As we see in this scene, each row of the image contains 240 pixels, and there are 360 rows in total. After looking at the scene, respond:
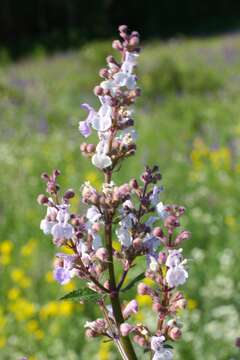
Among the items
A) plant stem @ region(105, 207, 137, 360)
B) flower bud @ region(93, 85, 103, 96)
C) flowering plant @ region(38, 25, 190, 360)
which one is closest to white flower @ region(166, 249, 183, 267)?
flowering plant @ region(38, 25, 190, 360)

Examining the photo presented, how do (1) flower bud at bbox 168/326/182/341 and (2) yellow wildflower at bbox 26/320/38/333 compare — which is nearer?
(1) flower bud at bbox 168/326/182/341

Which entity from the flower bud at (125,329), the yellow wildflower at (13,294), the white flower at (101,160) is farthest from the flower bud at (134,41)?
the yellow wildflower at (13,294)

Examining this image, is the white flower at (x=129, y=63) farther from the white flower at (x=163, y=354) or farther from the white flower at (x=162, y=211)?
the white flower at (x=163, y=354)

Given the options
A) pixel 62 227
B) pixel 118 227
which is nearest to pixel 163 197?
pixel 118 227

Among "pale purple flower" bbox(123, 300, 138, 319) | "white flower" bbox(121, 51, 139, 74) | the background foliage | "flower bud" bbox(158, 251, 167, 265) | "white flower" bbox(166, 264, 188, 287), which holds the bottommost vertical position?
"white flower" bbox(166, 264, 188, 287)

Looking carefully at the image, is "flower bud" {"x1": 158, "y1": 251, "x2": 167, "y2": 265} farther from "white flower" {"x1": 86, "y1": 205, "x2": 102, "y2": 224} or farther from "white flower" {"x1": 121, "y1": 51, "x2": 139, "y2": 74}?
"white flower" {"x1": 121, "y1": 51, "x2": 139, "y2": 74}

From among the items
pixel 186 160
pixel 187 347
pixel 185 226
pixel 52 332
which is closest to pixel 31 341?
pixel 52 332

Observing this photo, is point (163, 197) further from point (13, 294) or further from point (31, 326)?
point (31, 326)
